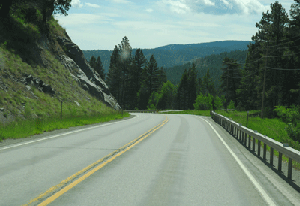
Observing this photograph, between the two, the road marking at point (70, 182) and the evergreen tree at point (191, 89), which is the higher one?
the evergreen tree at point (191, 89)

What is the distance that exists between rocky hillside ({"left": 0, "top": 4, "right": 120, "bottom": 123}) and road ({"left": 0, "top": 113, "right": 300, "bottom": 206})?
12754 mm

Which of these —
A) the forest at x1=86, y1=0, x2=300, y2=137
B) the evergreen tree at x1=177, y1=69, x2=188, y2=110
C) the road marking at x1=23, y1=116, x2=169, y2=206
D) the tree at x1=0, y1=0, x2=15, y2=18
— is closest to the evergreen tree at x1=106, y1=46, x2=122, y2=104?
the forest at x1=86, y1=0, x2=300, y2=137

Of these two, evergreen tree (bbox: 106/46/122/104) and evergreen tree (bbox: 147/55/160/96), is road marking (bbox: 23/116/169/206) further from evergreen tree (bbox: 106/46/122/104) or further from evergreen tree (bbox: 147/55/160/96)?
evergreen tree (bbox: 147/55/160/96)

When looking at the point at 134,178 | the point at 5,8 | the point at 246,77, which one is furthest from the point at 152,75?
the point at 134,178

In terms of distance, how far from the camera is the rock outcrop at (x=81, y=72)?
41062 mm

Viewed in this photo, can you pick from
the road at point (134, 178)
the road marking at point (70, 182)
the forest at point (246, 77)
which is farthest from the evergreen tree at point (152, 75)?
the road marking at point (70, 182)

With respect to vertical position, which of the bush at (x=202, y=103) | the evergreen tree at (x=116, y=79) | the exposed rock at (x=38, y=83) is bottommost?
the bush at (x=202, y=103)

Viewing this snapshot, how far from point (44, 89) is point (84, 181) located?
25587 mm

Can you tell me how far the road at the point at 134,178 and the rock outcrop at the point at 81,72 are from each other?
1185 inches

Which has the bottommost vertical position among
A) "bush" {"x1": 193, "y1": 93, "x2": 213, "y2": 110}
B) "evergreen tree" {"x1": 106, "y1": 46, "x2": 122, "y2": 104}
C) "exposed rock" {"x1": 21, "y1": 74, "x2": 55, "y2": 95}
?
"bush" {"x1": 193, "y1": 93, "x2": 213, "y2": 110}

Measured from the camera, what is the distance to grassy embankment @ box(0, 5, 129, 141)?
22.1 meters

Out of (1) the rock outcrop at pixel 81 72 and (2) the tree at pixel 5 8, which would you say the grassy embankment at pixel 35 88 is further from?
(1) the rock outcrop at pixel 81 72

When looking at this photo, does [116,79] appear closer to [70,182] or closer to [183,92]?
[183,92]

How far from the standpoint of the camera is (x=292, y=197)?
605 cm
